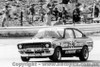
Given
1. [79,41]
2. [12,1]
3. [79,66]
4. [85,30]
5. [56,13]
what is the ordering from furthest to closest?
1. [56,13]
2. [12,1]
3. [85,30]
4. [79,41]
5. [79,66]

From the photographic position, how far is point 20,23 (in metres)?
79.1

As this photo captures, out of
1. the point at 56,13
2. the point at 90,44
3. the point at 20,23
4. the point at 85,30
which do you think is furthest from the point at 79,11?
the point at 90,44

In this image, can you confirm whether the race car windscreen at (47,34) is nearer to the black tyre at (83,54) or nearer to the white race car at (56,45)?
the white race car at (56,45)

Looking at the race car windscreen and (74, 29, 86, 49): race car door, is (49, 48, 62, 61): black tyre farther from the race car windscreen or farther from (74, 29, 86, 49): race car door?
(74, 29, 86, 49): race car door

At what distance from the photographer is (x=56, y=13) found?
269 ft

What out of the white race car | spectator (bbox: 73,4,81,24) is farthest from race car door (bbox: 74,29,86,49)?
spectator (bbox: 73,4,81,24)

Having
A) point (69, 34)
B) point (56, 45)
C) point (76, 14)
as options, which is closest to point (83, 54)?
point (69, 34)

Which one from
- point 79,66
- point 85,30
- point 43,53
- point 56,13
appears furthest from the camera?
point 56,13

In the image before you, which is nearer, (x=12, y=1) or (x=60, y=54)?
(x=60, y=54)

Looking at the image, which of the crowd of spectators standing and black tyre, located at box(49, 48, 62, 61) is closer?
black tyre, located at box(49, 48, 62, 61)

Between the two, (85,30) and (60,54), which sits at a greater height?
(60,54)

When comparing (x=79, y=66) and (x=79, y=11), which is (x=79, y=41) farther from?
(x=79, y=11)

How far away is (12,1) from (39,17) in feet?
28.3

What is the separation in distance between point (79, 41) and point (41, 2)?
192 ft
